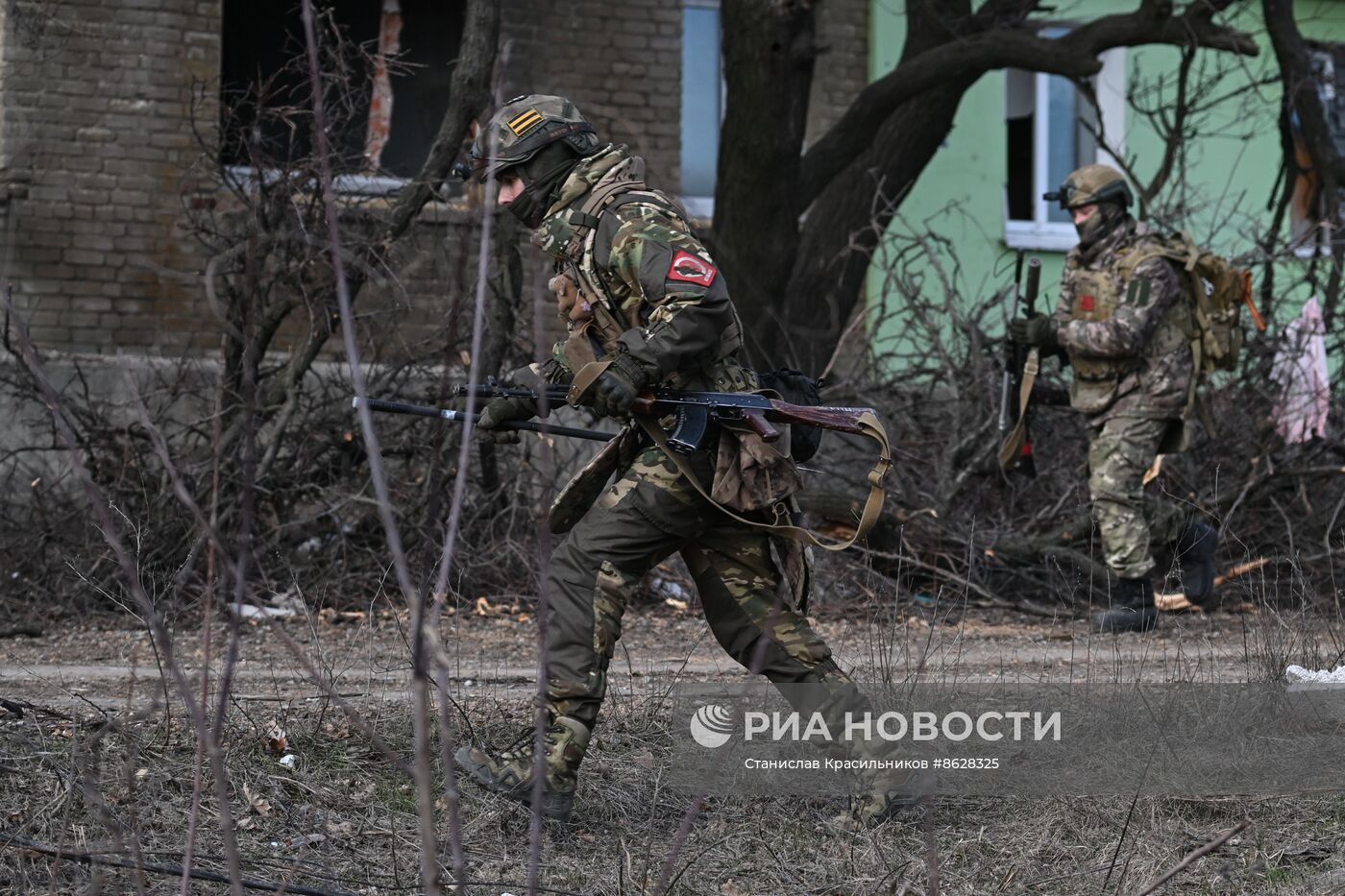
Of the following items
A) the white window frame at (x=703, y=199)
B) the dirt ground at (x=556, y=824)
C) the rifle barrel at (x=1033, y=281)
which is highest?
the white window frame at (x=703, y=199)

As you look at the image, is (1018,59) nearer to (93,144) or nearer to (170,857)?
(93,144)

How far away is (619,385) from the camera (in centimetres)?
391

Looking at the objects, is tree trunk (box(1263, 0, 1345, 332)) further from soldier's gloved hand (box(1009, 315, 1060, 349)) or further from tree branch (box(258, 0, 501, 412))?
tree branch (box(258, 0, 501, 412))

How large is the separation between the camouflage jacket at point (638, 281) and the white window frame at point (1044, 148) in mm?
9479

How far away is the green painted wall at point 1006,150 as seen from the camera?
41.6 ft

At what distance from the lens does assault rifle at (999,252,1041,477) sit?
7.95 metres

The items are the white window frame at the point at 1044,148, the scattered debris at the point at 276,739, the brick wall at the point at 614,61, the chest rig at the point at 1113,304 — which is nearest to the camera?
the scattered debris at the point at 276,739

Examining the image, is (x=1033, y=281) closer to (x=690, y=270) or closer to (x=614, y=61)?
(x=690, y=270)

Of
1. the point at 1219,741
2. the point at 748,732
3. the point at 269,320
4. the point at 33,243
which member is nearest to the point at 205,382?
the point at 269,320

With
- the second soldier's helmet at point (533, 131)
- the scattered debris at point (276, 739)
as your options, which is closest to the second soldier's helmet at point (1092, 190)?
the second soldier's helmet at point (533, 131)

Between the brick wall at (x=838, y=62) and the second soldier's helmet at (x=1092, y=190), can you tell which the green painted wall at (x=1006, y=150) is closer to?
the brick wall at (x=838, y=62)

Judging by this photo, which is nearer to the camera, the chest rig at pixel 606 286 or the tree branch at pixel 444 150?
the chest rig at pixel 606 286

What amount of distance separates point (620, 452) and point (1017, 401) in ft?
14.1

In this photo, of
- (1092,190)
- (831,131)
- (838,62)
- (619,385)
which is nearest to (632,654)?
(619,385)
